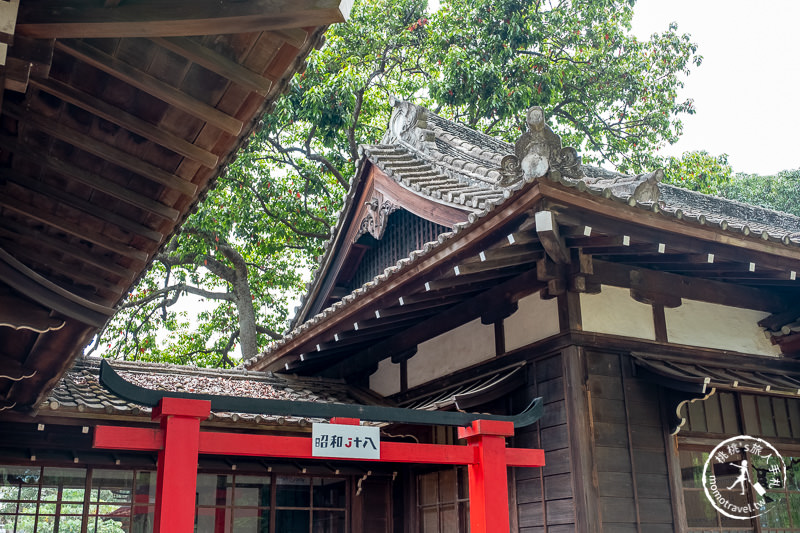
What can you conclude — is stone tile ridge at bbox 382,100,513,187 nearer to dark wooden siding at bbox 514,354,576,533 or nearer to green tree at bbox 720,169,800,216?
dark wooden siding at bbox 514,354,576,533

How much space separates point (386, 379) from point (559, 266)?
3.60 meters

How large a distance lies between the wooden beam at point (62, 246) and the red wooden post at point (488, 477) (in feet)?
8.15

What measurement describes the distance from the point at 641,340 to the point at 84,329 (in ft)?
15.5

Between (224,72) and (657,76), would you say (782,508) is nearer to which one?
(224,72)

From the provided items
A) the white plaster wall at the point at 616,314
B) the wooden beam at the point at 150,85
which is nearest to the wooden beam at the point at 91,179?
the wooden beam at the point at 150,85

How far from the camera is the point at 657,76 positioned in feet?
64.7

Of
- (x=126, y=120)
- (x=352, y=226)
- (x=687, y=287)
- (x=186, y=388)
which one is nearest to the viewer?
(x=126, y=120)

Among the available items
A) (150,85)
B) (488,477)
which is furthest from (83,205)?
(488,477)

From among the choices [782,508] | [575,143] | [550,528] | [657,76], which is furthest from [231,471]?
[657,76]

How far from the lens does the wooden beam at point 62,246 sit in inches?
152

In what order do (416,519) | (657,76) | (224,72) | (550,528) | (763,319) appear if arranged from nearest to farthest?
(224,72) < (550,528) < (763,319) < (416,519) < (657,76)

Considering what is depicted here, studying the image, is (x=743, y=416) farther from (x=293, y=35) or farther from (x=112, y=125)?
(x=112, y=125)

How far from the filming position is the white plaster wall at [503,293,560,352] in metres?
6.59

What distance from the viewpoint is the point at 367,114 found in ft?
58.7
